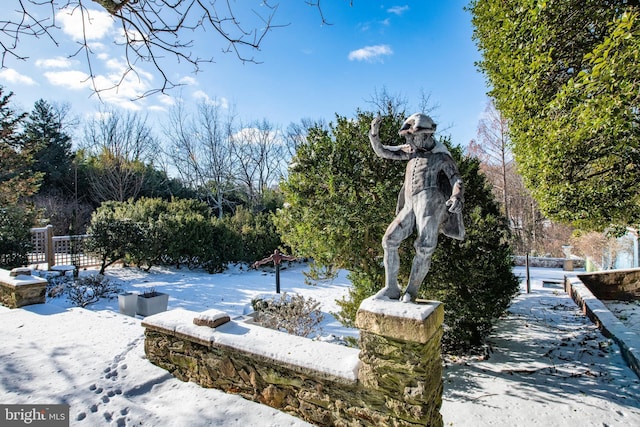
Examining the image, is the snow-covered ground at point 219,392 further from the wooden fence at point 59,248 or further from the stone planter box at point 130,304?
the wooden fence at point 59,248

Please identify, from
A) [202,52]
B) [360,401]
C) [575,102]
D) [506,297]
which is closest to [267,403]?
[360,401]

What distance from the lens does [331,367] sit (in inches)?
94.2

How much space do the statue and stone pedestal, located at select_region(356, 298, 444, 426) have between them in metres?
0.19

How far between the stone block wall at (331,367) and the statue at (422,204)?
0.27m

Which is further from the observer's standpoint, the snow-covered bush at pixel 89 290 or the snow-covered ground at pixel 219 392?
Answer: the snow-covered bush at pixel 89 290

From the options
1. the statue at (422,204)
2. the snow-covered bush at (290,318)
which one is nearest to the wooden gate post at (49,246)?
the snow-covered bush at (290,318)

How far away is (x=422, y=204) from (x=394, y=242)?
342 millimetres

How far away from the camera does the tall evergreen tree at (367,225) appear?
408 cm

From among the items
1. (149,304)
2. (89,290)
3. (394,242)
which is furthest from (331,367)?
(89,290)

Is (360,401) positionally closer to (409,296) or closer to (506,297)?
(409,296)

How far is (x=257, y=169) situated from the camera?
22016 millimetres

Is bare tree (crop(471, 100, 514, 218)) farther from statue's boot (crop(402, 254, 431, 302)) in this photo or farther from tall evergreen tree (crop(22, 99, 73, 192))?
tall evergreen tree (crop(22, 99, 73, 192))

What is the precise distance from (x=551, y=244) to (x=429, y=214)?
58.5ft

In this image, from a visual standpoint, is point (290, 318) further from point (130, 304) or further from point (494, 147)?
point (494, 147)
